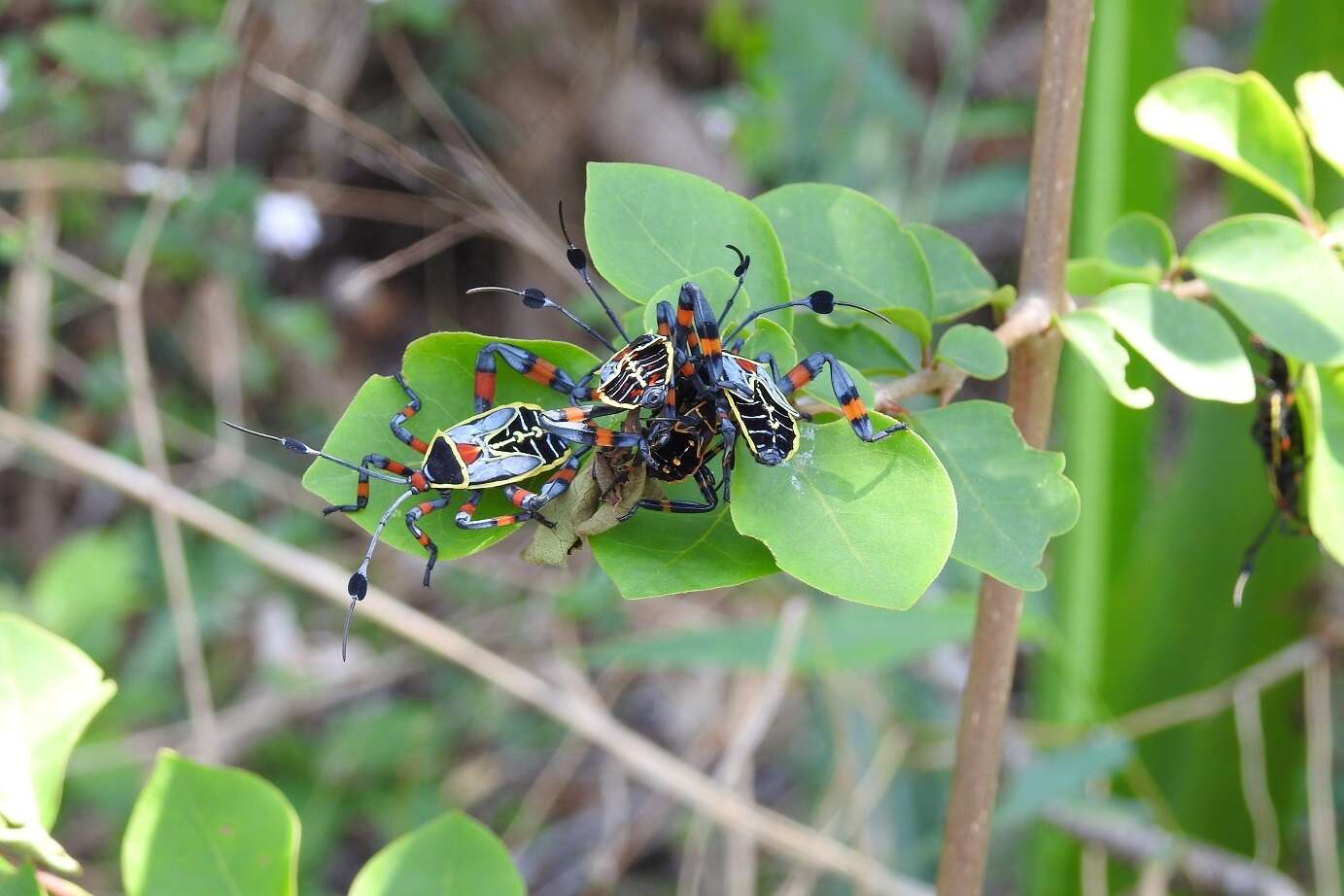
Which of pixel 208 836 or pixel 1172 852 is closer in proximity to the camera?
pixel 208 836

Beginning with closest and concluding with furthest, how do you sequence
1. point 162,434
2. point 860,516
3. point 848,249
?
point 860,516
point 848,249
point 162,434

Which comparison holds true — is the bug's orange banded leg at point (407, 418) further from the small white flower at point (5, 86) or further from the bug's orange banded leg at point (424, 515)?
the small white flower at point (5, 86)

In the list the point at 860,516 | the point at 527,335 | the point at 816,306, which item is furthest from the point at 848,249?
the point at 527,335

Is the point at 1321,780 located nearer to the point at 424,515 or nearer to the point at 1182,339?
the point at 1182,339

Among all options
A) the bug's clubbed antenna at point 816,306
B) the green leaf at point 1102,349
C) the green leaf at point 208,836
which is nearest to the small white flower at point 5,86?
the green leaf at point 208,836

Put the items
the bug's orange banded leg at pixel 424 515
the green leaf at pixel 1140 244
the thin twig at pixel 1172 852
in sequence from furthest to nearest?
1. the thin twig at pixel 1172 852
2. the green leaf at pixel 1140 244
3. the bug's orange banded leg at pixel 424 515

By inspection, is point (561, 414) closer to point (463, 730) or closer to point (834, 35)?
point (463, 730)

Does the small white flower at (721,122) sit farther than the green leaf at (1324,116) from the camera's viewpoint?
Yes
